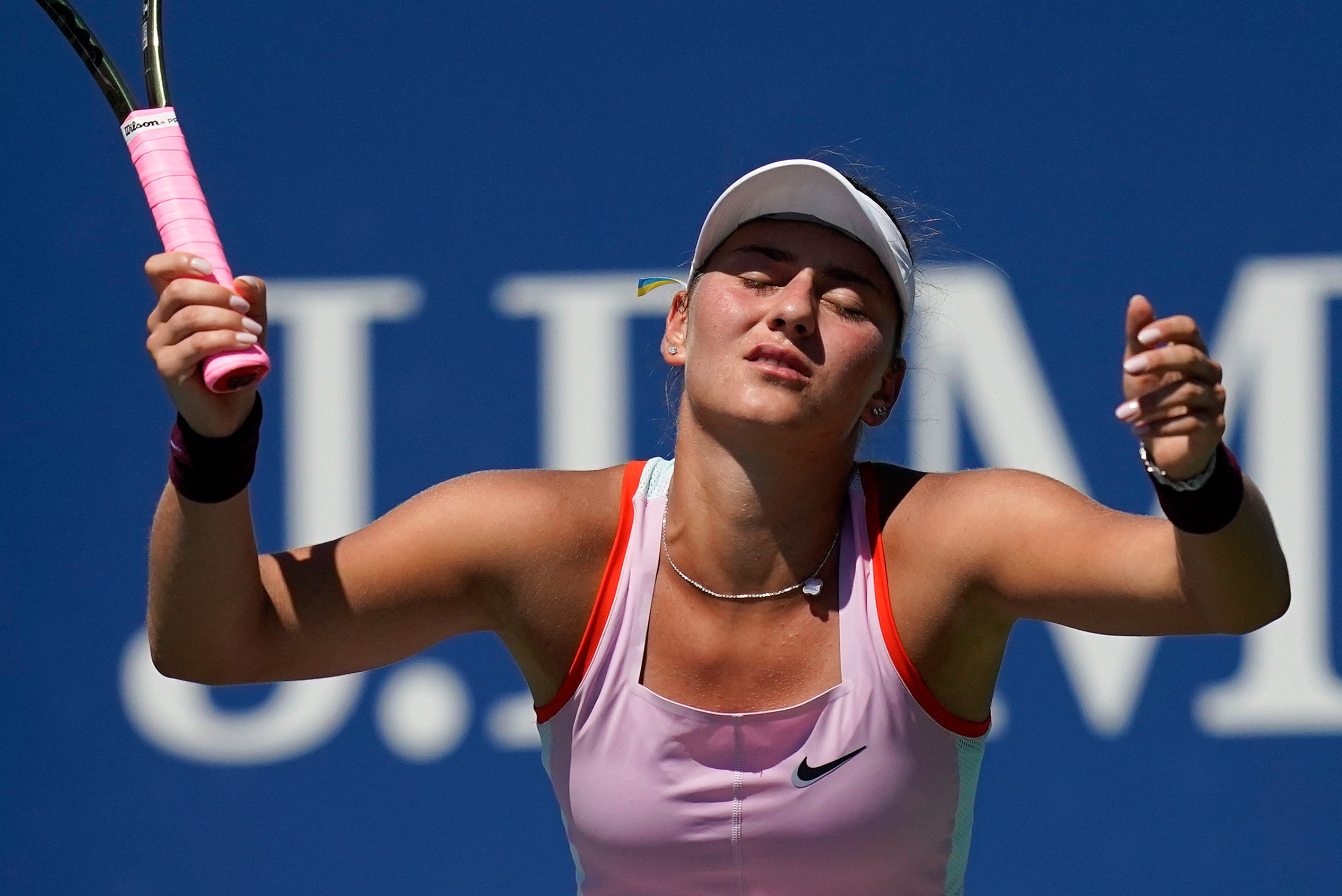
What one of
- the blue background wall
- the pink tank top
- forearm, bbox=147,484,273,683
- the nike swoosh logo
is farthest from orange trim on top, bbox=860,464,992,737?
the blue background wall

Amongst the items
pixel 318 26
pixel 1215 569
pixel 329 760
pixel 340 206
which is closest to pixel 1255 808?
pixel 1215 569

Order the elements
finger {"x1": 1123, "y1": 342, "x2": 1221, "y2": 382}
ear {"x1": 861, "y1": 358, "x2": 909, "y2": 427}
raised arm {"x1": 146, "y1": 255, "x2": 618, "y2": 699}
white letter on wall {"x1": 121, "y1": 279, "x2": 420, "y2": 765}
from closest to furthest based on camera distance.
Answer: finger {"x1": 1123, "y1": 342, "x2": 1221, "y2": 382} → raised arm {"x1": 146, "y1": 255, "x2": 618, "y2": 699} → ear {"x1": 861, "y1": 358, "x2": 909, "y2": 427} → white letter on wall {"x1": 121, "y1": 279, "x2": 420, "y2": 765}

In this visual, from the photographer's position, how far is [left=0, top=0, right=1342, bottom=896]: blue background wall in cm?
303

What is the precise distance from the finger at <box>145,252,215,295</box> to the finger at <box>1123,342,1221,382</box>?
3.13ft

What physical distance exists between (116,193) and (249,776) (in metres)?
1.32

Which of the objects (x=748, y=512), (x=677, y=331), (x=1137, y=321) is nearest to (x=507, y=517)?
(x=748, y=512)

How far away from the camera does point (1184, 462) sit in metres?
1.42

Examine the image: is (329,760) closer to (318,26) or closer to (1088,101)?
(318,26)

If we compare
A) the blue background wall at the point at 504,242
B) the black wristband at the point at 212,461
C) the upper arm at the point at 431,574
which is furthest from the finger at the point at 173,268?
the blue background wall at the point at 504,242

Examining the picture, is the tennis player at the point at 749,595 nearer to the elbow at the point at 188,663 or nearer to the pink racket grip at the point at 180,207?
the elbow at the point at 188,663

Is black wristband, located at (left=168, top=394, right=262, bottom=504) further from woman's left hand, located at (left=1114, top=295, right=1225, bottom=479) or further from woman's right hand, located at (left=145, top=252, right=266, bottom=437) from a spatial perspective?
woman's left hand, located at (left=1114, top=295, right=1225, bottom=479)

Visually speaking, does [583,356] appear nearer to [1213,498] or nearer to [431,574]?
[431,574]

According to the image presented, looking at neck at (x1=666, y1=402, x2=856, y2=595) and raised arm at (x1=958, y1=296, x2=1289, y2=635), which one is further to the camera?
neck at (x1=666, y1=402, x2=856, y2=595)

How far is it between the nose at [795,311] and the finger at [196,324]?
2.08ft
